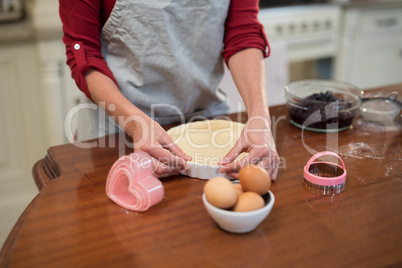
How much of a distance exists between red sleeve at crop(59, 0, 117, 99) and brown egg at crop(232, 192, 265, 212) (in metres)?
0.56

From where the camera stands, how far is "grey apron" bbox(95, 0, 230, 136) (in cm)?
117

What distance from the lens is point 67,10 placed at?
111 cm

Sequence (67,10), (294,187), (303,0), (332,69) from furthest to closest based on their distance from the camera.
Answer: (332,69)
(303,0)
(67,10)
(294,187)

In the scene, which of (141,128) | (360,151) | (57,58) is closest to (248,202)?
(141,128)

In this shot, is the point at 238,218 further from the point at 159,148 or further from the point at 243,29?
the point at 243,29

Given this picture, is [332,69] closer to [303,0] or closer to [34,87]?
[303,0]

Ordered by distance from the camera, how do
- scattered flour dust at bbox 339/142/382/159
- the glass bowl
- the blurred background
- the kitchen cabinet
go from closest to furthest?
scattered flour dust at bbox 339/142/382/159 → the glass bowl → the blurred background → the kitchen cabinet

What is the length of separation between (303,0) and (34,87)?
173 cm

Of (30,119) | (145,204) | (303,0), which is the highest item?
(303,0)

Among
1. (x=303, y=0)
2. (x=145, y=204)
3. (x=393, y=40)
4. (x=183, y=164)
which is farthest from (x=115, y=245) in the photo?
(x=393, y=40)

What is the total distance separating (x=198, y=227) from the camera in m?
0.80

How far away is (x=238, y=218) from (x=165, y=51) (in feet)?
2.08

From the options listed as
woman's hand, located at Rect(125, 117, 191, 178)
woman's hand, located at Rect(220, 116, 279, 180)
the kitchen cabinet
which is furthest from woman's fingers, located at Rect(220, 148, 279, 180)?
the kitchen cabinet

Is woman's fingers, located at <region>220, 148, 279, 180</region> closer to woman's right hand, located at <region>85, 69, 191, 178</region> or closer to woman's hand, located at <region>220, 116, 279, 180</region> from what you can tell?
woman's hand, located at <region>220, 116, 279, 180</region>
